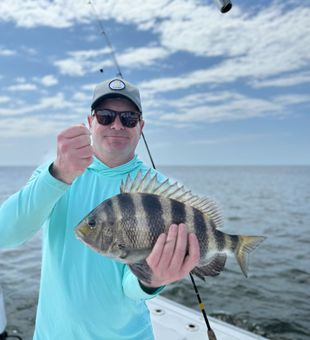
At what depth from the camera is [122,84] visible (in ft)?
8.75

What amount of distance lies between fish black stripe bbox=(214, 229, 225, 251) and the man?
0.88 ft

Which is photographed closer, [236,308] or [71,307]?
[71,307]

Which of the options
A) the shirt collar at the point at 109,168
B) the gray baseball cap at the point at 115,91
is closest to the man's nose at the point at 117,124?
the gray baseball cap at the point at 115,91

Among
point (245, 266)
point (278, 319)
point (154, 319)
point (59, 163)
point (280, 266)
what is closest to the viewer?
point (59, 163)

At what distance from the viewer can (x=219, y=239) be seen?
2346 millimetres

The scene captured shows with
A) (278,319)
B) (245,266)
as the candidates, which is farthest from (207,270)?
(278,319)

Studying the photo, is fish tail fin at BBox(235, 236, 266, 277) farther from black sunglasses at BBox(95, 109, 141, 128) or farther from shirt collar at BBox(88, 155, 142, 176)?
black sunglasses at BBox(95, 109, 141, 128)

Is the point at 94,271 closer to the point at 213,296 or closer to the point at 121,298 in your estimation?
the point at 121,298

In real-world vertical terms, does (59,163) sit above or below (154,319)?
above

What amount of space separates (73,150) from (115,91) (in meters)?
0.93

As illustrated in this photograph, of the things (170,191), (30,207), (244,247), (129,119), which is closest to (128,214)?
(170,191)

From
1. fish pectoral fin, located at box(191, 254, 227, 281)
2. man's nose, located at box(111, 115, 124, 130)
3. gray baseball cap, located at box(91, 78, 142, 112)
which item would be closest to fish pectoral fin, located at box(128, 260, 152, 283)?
fish pectoral fin, located at box(191, 254, 227, 281)

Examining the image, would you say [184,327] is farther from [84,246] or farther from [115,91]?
[115,91]

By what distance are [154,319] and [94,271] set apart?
9.43 ft
